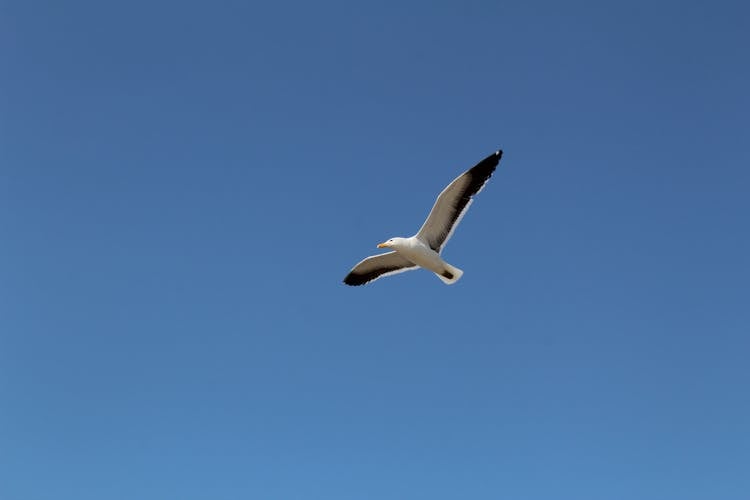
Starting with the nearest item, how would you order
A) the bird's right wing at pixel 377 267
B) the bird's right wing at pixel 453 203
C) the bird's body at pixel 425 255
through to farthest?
the bird's right wing at pixel 453 203
the bird's body at pixel 425 255
the bird's right wing at pixel 377 267

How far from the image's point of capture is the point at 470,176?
23.4m

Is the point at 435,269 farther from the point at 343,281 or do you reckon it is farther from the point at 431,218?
the point at 343,281

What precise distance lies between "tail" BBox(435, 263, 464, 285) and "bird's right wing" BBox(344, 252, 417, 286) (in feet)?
5.53

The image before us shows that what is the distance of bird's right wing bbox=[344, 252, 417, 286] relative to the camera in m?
26.0

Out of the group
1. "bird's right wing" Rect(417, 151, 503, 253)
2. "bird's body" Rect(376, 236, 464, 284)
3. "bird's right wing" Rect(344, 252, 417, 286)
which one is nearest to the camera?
"bird's right wing" Rect(417, 151, 503, 253)

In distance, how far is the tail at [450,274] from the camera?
945 inches

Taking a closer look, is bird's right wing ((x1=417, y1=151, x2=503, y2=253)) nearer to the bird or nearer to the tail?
the bird

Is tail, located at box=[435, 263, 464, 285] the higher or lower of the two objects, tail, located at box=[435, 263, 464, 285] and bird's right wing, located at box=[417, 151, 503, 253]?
the lower

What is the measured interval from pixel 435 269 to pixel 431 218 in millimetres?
1475

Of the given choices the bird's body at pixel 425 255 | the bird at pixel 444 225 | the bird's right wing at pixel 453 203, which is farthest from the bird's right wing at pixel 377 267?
the bird's right wing at pixel 453 203

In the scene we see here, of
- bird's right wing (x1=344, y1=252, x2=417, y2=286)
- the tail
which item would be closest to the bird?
the tail

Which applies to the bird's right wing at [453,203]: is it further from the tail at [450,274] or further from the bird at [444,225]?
the tail at [450,274]

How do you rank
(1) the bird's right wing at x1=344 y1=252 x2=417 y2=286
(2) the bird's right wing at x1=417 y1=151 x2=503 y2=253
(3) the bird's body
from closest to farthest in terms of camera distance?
1. (2) the bird's right wing at x1=417 y1=151 x2=503 y2=253
2. (3) the bird's body
3. (1) the bird's right wing at x1=344 y1=252 x2=417 y2=286

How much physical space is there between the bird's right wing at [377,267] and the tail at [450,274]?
169 cm
